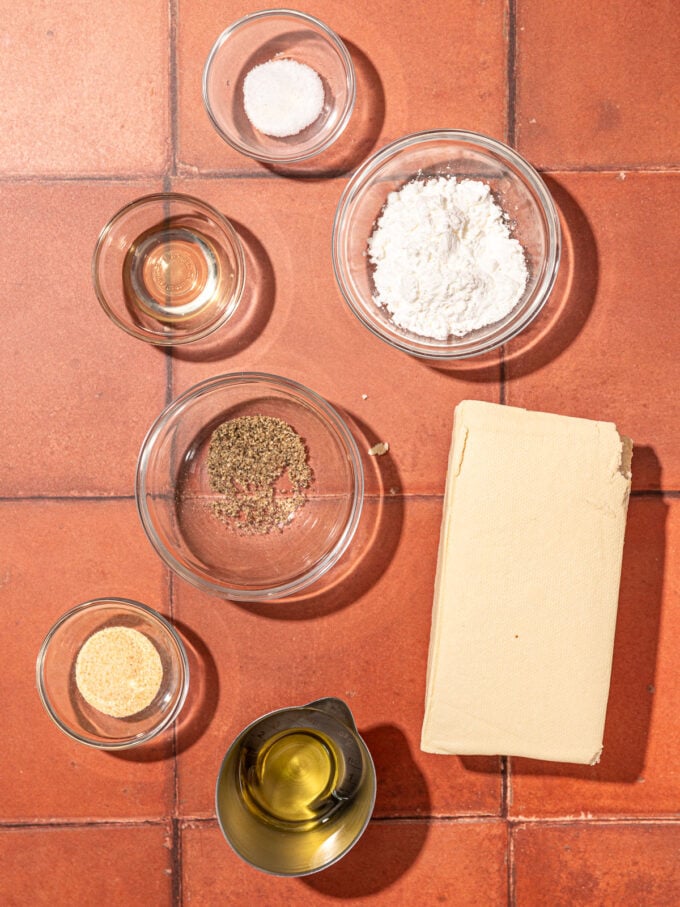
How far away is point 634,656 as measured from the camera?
113 cm

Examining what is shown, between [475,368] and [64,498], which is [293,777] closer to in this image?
[64,498]

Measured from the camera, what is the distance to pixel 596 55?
1107mm

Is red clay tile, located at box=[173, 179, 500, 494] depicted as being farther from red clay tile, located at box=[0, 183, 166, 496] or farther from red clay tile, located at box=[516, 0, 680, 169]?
red clay tile, located at box=[516, 0, 680, 169]

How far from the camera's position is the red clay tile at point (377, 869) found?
1128mm

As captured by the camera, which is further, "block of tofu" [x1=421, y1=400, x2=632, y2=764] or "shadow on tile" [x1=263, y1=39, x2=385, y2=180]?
"shadow on tile" [x1=263, y1=39, x2=385, y2=180]

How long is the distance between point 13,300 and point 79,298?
11cm

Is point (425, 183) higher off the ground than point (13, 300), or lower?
higher

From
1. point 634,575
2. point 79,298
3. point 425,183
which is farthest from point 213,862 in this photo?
point 425,183

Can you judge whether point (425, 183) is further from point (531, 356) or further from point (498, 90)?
point (531, 356)

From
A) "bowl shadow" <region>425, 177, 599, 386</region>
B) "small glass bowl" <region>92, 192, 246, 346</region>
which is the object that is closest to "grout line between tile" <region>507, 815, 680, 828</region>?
"bowl shadow" <region>425, 177, 599, 386</region>

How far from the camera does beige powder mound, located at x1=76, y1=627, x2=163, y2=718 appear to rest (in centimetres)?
110

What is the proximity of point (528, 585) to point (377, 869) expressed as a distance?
0.54m

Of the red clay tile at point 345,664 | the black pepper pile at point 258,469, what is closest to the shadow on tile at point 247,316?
the black pepper pile at point 258,469

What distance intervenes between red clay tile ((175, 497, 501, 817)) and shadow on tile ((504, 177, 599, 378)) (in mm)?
293
